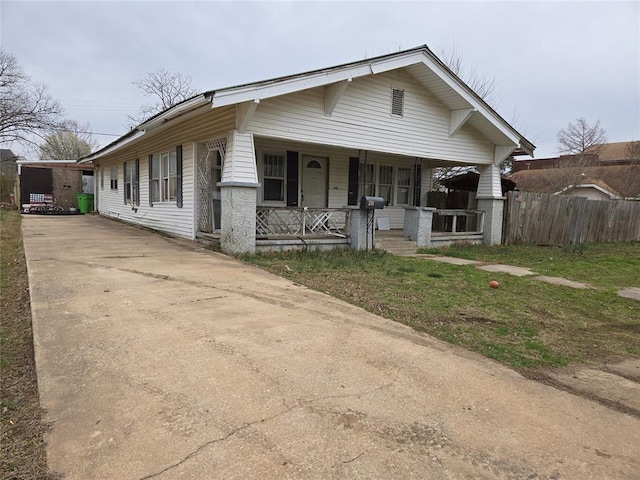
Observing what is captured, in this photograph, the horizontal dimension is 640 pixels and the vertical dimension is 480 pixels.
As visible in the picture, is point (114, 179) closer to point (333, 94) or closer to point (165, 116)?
point (165, 116)

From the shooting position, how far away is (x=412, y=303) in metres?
5.58

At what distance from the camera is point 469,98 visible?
11.6 metres

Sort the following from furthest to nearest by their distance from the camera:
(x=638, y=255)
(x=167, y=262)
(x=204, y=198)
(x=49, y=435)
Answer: (x=638, y=255) → (x=204, y=198) → (x=167, y=262) → (x=49, y=435)

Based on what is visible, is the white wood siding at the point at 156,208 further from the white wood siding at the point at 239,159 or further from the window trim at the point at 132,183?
the white wood siding at the point at 239,159

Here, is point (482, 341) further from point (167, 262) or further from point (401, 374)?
point (167, 262)

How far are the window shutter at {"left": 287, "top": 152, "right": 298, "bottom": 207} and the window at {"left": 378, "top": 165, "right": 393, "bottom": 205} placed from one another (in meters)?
3.69

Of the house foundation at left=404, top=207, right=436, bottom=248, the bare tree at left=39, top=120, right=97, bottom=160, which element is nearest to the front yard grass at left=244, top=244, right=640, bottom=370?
the house foundation at left=404, top=207, right=436, bottom=248

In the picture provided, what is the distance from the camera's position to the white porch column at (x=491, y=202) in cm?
1338

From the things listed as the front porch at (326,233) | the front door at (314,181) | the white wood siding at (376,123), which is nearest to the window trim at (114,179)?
the front door at (314,181)

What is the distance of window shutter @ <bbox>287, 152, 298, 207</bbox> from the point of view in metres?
12.3

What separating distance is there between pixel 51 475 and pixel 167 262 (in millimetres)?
5897

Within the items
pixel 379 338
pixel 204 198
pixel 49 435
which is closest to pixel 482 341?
pixel 379 338

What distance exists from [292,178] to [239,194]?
3.91 m

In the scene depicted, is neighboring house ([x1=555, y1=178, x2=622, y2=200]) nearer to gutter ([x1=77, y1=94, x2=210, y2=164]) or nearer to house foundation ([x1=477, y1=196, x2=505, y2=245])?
house foundation ([x1=477, y1=196, x2=505, y2=245])
